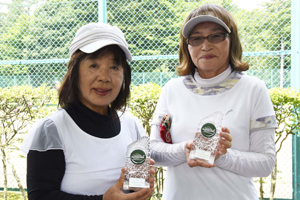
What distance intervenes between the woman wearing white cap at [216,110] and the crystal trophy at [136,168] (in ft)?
0.86

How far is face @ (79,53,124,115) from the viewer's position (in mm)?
1488

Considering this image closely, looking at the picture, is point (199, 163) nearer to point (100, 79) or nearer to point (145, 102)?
point (100, 79)

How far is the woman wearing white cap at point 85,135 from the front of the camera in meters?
1.36

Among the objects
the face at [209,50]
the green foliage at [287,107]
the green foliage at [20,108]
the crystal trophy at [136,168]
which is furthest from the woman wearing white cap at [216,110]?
the green foliage at [20,108]

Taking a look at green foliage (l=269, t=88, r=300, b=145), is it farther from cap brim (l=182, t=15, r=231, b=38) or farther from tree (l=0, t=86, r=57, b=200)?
tree (l=0, t=86, r=57, b=200)

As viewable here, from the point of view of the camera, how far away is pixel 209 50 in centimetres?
177

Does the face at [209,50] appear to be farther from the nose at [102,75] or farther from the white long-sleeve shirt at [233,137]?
the nose at [102,75]

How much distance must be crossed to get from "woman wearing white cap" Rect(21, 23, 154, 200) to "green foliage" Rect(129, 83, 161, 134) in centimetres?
212

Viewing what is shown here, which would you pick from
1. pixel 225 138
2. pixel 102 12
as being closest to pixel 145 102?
pixel 102 12

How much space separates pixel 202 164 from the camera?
1.54 meters

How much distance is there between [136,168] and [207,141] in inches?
14.5

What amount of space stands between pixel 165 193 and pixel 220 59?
2.67 feet

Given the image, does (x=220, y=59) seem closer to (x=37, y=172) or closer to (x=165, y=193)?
(x=165, y=193)

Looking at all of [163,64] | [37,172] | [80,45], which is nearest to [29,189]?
[37,172]
